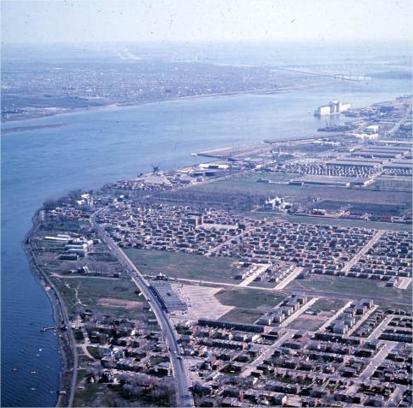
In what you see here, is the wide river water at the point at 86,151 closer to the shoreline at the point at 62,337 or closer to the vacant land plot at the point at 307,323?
the shoreline at the point at 62,337

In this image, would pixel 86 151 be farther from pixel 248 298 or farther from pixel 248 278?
pixel 248 298

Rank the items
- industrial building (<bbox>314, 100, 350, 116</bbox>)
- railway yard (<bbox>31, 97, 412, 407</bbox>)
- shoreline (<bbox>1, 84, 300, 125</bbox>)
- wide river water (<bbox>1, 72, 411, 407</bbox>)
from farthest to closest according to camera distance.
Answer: industrial building (<bbox>314, 100, 350, 116</bbox>) → shoreline (<bbox>1, 84, 300, 125</bbox>) → wide river water (<bbox>1, 72, 411, 407</bbox>) → railway yard (<bbox>31, 97, 412, 407</bbox>)

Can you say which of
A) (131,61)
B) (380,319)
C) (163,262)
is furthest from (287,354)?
(131,61)

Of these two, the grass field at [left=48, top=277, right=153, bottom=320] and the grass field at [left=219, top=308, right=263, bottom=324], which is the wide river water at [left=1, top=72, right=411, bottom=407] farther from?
the grass field at [left=219, top=308, right=263, bottom=324]

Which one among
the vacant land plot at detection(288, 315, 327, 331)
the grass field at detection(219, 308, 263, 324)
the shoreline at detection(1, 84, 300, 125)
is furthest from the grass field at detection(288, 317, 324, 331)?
the shoreline at detection(1, 84, 300, 125)

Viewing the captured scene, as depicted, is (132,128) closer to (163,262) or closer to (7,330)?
(163,262)

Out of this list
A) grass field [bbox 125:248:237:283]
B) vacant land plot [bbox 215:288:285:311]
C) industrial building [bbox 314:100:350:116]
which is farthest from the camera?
industrial building [bbox 314:100:350:116]
